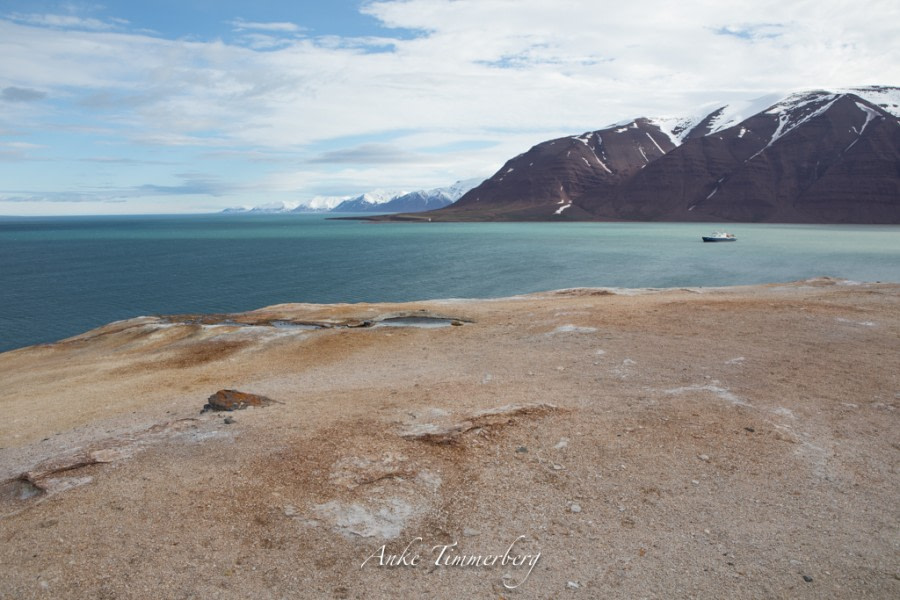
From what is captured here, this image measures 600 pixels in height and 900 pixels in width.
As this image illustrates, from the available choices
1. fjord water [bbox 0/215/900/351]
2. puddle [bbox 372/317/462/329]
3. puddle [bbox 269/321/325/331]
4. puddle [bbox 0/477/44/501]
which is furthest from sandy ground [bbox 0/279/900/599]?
fjord water [bbox 0/215/900/351]

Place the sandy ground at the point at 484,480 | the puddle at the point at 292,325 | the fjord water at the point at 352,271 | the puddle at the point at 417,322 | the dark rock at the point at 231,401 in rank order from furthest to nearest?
the fjord water at the point at 352,271, the puddle at the point at 292,325, the puddle at the point at 417,322, the dark rock at the point at 231,401, the sandy ground at the point at 484,480

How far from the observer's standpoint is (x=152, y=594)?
792 centimetres

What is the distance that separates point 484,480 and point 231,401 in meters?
7.42

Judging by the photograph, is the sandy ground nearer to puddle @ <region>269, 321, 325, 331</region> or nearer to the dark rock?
the dark rock

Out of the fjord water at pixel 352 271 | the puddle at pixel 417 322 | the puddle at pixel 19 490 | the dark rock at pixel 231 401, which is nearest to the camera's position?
the puddle at pixel 19 490

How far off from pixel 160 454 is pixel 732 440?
38.6ft

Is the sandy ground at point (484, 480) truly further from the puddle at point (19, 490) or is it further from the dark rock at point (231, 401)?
the dark rock at point (231, 401)

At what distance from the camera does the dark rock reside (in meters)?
14.8

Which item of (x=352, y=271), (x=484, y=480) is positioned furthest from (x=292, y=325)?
(x=352, y=271)

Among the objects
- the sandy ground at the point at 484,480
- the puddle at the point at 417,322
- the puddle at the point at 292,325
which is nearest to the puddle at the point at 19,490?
the sandy ground at the point at 484,480

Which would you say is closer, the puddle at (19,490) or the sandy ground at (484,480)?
the sandy ground at (484,480)

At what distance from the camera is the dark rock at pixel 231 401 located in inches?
584

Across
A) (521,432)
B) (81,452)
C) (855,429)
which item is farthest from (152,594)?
(855,429)

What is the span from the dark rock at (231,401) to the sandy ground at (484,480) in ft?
1.34
